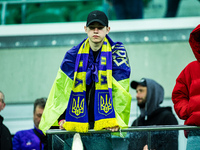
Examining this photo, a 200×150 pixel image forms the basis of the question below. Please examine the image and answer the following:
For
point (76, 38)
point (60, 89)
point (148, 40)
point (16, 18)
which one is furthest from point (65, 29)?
point (60, 89)

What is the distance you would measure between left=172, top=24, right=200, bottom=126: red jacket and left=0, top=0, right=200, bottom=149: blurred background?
125 inches

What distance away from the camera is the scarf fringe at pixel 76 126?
348 cm

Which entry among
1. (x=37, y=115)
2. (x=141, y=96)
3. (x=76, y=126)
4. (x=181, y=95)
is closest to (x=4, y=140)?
(x=37, y=115)

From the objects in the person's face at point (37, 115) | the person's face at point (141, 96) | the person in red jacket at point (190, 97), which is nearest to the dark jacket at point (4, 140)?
the person's face at point (37, 115)

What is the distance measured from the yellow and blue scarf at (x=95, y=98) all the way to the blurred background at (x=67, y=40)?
332 cm

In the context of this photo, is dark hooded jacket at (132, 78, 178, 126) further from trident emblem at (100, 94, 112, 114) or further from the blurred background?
the blurred background

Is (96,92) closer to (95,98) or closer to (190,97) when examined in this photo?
(95,98)

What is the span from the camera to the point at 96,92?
3.55m

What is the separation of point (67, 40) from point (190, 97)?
13.3 ft

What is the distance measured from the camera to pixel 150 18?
24.3 ft

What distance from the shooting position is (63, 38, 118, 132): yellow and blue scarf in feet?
11.4

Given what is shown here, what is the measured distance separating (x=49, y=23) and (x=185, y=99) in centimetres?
440

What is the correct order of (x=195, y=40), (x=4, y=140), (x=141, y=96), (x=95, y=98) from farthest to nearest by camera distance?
(x=141, y=96)
(x=4, y=140)
(x=195, y=40)
(x=95, y=98)

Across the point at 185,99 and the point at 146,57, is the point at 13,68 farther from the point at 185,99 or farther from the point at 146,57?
the point at 185,99
